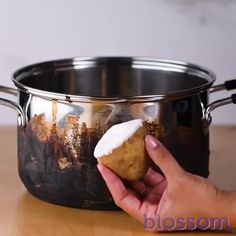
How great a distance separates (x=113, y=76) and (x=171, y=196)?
33cm

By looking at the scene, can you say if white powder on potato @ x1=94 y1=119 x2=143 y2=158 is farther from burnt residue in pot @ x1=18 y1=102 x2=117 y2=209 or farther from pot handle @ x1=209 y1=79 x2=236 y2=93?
pot handle @ x1=209 y1=79 x2=236 y2=93

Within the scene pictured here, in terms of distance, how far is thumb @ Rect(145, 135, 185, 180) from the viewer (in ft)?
2.37

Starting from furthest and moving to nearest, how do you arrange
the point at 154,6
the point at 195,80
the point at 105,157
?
the point at 154,6, the point at 195,80, the point at 105,157

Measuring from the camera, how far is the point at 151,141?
2.38 ft

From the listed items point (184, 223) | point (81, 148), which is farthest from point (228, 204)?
point (81, 148)

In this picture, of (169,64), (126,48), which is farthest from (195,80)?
(126,48)

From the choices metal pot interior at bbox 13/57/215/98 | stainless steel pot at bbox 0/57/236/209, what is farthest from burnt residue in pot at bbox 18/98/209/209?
metal pot interior at bbox 13/57/215/98

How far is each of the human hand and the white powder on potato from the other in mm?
18

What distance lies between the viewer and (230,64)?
1203 millimetres

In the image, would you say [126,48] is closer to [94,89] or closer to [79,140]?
[94,89]

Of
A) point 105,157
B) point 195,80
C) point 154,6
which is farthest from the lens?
point 154,6

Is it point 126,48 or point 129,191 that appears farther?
point 126,48

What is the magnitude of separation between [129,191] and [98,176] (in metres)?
0.04

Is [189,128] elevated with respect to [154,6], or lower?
lower
